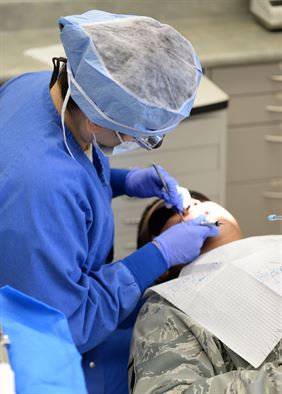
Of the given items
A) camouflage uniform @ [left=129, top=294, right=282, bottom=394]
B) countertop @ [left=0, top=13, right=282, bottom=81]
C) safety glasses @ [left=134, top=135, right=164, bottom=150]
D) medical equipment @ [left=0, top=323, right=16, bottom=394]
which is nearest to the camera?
Answer: medical equipment @ [left=0, top=323, right=16, bottom=394]

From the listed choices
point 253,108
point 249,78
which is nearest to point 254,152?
point 253,108

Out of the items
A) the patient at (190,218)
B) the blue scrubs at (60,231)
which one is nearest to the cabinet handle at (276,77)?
the patient at (190,218)

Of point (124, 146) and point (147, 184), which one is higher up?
point (124, 146)

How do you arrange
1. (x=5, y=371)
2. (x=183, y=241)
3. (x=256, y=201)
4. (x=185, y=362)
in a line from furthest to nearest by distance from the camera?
(x=256, y=201) < (x=183, y=241) < (x=185, y=362) < (x=5, y=371)

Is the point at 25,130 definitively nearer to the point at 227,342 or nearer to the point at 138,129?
the point at 138,129

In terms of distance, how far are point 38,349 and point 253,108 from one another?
203 centimetres

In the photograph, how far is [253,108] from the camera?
9.20 ft

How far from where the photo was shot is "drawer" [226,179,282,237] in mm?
2971

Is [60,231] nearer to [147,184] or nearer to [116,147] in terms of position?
[116,147]

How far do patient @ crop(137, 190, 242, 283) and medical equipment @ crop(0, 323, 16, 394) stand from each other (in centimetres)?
114

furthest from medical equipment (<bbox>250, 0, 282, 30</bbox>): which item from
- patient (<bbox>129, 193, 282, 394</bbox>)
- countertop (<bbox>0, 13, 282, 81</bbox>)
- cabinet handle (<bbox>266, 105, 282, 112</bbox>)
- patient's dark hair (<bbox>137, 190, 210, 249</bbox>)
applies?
patient (<bbox>129, 193, 282, 394</bbox>)

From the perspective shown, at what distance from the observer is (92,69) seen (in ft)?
4.72

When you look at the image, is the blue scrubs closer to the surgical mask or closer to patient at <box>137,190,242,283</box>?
the surgical mask

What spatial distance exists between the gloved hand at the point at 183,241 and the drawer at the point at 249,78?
0.95 meters
